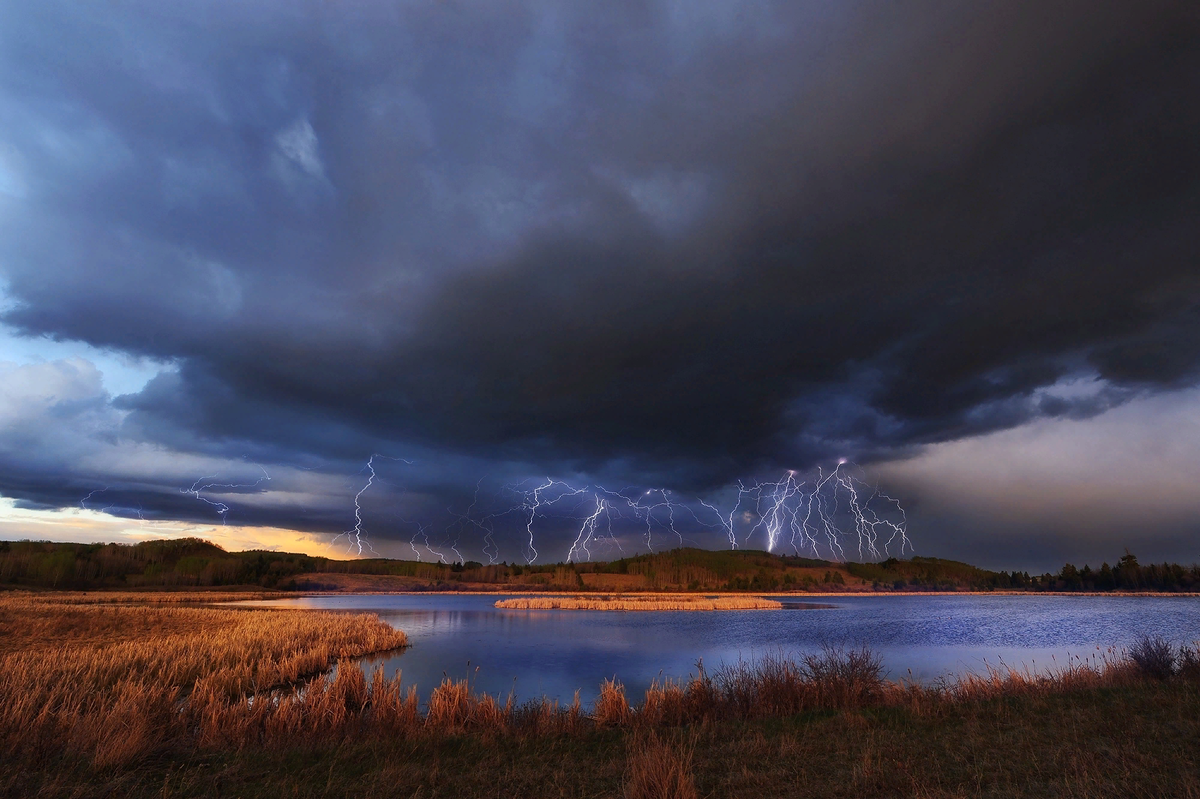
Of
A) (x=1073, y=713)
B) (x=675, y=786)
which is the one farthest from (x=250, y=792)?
(x=1073, y=713)

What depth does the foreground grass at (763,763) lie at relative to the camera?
959 cm

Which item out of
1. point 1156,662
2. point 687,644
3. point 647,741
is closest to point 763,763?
point 647,741

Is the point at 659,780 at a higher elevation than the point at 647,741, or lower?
higher

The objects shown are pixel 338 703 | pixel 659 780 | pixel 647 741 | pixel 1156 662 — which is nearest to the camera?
pixel 659 780

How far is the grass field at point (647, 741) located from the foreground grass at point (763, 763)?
0.06 meters

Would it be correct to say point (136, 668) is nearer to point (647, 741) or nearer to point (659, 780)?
point (647, 741)

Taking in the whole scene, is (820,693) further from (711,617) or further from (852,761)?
(711,617)

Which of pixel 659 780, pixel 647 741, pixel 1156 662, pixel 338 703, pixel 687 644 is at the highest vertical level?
pixel 1156 662

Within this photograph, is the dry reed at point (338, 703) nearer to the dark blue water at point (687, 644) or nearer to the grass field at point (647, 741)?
the grass field at point (647, 741)

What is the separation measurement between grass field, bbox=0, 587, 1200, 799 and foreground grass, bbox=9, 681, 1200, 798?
2.2 inches

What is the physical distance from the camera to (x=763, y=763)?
11461 millimetres

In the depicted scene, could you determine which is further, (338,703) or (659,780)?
(338,703)

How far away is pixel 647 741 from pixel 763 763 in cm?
272

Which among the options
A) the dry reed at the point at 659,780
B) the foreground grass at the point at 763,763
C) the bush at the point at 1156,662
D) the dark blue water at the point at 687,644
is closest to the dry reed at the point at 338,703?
the dry reed at the point at 659,780
